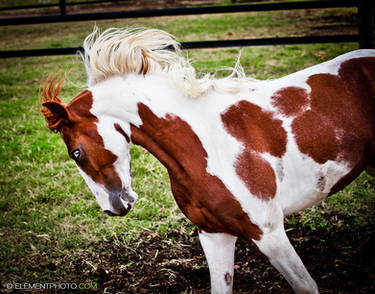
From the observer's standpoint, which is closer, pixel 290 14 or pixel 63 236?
pixel 63 236

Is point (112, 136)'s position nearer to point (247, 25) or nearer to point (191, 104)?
point (191, 104)

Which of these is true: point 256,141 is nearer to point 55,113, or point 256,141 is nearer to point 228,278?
point 228,278

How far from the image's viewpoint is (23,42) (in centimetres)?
1177

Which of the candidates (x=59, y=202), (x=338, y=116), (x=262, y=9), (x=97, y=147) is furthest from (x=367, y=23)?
(x=59, y=202)

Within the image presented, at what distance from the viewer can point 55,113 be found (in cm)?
187

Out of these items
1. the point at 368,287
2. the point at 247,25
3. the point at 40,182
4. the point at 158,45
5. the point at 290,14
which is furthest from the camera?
the point at 290,14

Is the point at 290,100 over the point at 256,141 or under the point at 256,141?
over

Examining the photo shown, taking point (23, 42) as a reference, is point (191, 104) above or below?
below

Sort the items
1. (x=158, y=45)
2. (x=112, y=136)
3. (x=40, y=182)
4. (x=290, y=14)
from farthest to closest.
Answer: (x=290, y=14)
(x=40, y=182)
(x=158, y=45)
(x=112, y=136)

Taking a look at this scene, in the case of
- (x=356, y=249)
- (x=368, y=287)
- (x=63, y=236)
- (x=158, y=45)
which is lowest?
(x=368, y=287)

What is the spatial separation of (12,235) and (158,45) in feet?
8.47

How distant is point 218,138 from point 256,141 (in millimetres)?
205

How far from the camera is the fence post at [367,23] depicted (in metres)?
4.54

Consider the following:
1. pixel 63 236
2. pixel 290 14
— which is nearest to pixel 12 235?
pixel 63 236
